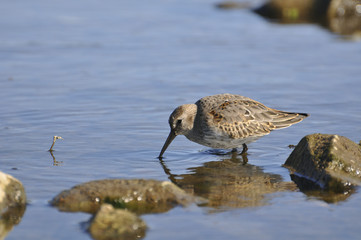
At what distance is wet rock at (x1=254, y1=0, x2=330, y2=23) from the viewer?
76.7 ft

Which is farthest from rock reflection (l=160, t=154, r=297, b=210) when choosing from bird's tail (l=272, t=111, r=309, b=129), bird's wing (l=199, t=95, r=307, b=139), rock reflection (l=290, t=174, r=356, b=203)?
bird's tail (l=272, t=111, r=309, b=129)

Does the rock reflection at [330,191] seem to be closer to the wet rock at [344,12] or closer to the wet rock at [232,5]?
the wet rock at [344,12]

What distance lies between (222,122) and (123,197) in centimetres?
300

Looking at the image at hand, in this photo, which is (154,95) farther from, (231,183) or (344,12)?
(344,12)

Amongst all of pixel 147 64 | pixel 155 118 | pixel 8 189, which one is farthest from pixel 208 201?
pixel 147 64

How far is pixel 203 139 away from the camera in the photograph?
998cm

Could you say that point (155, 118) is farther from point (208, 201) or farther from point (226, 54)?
point (226, 54)

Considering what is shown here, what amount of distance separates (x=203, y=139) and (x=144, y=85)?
4.50 m

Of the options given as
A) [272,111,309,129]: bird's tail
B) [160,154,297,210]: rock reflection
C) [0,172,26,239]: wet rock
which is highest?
[272,111,309,129]: bird's tail

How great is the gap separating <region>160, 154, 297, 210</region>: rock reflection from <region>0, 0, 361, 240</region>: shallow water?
77 millimetres

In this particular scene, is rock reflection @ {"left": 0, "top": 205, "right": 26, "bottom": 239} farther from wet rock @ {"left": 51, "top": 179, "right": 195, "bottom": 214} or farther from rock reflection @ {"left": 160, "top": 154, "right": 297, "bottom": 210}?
rock reflection @ {"left": 160, "top": 154, "right": 297, "bottom": 210}

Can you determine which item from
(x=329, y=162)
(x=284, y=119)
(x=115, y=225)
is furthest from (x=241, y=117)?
(x=115, y=225)

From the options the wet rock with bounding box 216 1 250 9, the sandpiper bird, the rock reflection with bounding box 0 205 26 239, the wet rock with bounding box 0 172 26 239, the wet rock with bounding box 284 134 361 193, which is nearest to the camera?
the rock reflection with bounding box 0 205 26 239

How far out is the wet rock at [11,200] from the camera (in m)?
7.14
